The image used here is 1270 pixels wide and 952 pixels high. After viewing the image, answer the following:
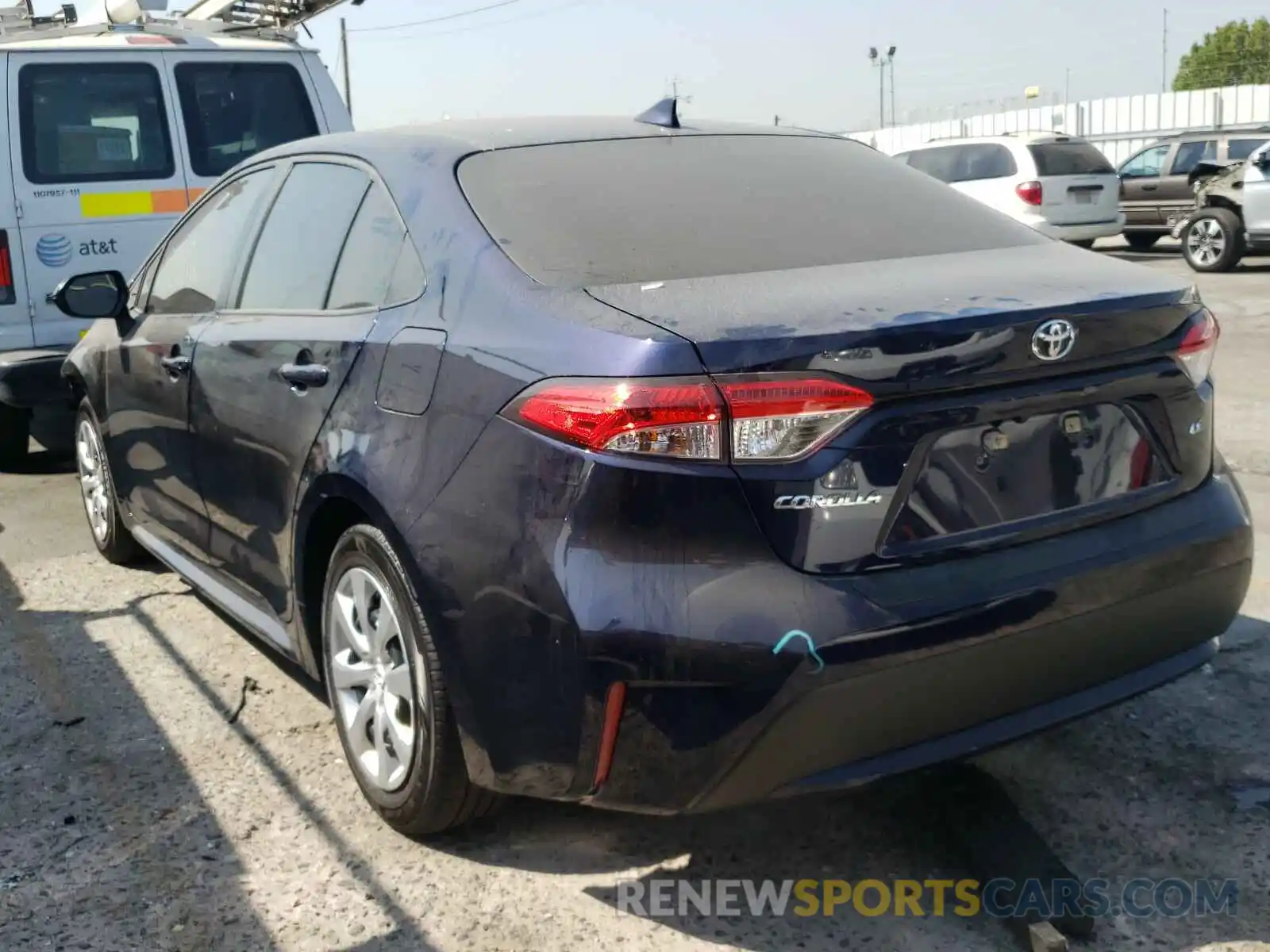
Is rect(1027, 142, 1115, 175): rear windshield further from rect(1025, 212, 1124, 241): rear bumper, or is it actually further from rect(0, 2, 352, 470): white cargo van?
rect(0, 2, 352, 470): white cargo van

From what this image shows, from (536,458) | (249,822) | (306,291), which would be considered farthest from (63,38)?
(536,458)

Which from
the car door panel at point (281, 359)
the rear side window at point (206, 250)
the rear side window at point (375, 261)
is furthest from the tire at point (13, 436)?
the rear side window at point (375, 261)

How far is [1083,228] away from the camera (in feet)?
55.2

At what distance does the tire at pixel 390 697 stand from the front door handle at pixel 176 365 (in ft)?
3.82

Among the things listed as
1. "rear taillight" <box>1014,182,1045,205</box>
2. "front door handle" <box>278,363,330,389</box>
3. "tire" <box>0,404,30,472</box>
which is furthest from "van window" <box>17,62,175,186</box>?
"rear taillight" <box>1014,182,1045,205</box>

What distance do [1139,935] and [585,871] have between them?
1.16 meters

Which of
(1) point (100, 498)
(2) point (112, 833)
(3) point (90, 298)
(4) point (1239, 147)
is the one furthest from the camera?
(4) point (1239, 147)

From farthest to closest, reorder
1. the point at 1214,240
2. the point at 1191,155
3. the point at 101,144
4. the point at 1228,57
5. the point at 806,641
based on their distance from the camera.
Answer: the point at 1228,57 < the point at 1191,155 < the point at 1214,240 < the point at 101,144 < the point at 806,641

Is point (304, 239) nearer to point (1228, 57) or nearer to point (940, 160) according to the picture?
point (940, 160)

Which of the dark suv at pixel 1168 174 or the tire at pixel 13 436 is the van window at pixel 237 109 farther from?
the dark suv at pixel 1168 174

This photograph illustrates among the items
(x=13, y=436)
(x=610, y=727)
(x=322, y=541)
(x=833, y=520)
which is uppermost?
(x=833, y=520)

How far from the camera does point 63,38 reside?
7.32 meters

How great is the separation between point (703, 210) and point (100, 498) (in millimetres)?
3447

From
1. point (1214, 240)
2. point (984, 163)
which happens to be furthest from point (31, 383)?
point (1214, 240)
